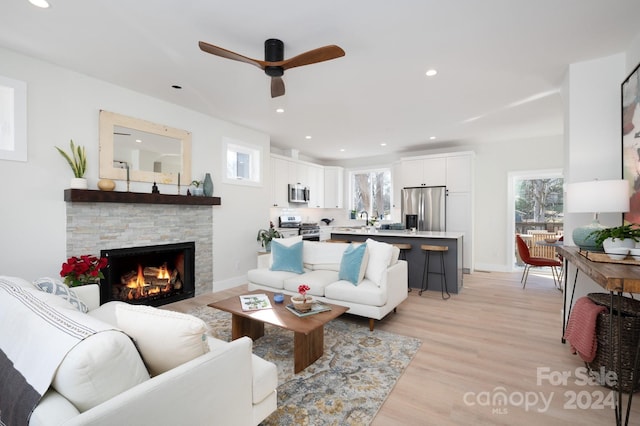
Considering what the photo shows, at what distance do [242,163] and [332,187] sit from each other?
3243 millimetres

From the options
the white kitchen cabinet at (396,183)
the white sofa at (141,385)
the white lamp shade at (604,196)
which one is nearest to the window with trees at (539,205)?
the white kitchen cabinet at (396,183)

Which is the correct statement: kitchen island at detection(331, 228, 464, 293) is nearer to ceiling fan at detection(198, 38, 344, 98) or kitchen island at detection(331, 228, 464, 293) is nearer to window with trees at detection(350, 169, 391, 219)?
window with trees at detection(350, 169, 391, 219)

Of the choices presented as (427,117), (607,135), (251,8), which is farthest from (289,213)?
(607,135)

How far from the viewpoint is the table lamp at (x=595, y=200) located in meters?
2.36

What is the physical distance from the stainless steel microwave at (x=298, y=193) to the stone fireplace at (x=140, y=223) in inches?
88.1

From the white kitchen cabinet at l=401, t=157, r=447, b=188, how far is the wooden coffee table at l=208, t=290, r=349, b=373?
4.79m

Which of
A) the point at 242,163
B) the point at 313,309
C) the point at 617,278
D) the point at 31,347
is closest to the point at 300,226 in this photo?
the point at 242,163

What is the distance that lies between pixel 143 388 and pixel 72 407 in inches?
7.9

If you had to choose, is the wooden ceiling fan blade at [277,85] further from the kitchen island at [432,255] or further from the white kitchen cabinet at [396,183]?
the white kitchen cabinet at [396,183]

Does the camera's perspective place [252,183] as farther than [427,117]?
Yes

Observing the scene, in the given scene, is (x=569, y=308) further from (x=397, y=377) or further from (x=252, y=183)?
(x=252, y=183)

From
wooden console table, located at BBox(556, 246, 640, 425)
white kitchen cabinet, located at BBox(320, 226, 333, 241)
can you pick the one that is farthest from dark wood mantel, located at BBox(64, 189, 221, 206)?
wooden console table, located at BBox(556, 246, 640, 425)

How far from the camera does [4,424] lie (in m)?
1.09

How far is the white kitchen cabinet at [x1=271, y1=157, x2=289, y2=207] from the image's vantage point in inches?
247
